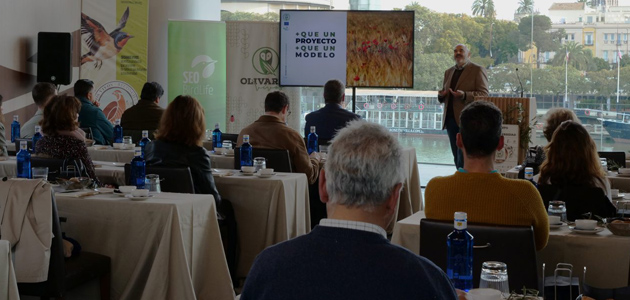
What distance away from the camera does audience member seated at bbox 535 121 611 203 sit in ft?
13.3

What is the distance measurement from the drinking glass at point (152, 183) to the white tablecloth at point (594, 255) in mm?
2153

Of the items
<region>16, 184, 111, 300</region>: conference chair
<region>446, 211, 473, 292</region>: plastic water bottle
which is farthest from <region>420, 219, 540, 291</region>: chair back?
<region>16, 184, 111, 300</region>: conference chair

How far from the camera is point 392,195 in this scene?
1.94 m

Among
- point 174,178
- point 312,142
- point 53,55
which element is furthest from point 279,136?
point 53,55

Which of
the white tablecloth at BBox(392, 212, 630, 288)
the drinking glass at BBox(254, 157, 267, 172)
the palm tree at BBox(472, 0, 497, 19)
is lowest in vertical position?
the white tablecloth at BBox(392, 212, 630, 288)

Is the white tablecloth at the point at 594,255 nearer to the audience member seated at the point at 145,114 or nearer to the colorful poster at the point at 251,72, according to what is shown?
the audience member seated at the point at 145,114

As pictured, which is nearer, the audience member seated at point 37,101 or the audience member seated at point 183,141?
the audience member seated at point 183,141

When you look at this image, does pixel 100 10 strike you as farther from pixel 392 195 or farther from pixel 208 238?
pixel 392 195

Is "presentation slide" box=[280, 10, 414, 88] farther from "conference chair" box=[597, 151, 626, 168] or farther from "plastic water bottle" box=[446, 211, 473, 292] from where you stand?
"plastic water bottle" box=[446, 211, 473, 292]

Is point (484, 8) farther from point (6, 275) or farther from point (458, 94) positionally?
point (6, 275)

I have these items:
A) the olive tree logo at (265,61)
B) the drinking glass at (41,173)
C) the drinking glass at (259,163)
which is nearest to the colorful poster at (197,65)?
the olive tree logo at (265,61)

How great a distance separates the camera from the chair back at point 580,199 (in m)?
4.01

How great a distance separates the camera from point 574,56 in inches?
426

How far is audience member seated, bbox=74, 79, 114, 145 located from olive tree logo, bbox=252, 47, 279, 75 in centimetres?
243
